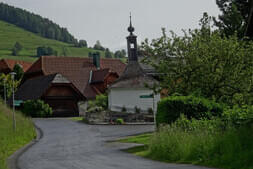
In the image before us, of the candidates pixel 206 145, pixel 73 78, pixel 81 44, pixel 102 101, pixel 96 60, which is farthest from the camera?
pixel 81 44

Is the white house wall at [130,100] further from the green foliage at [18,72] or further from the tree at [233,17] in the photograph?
the green foliage at [18,72]

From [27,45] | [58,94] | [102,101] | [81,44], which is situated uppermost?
[81,44]

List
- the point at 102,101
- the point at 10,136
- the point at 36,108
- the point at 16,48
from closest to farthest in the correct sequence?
the point at 10,136 < the point at 36,108 < the point at 102,101 < the point at 16,48

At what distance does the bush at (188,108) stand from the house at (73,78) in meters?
40.6

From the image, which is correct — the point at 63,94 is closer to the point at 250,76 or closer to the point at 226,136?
the point at 250,76

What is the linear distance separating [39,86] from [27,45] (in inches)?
4641

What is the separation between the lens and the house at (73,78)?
2453 inches

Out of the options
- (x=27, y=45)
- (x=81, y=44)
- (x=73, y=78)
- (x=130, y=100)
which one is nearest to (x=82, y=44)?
(x=81, y=44)

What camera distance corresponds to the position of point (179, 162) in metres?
→ 14.6

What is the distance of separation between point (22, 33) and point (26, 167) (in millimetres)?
189582

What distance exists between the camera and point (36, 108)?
5631 centimetres

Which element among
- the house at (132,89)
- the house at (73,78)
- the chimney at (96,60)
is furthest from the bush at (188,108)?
the chimney at (96,60)

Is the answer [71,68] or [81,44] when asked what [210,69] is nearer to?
[71,68]

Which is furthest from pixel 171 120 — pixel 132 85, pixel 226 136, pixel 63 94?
pixel 63 94
